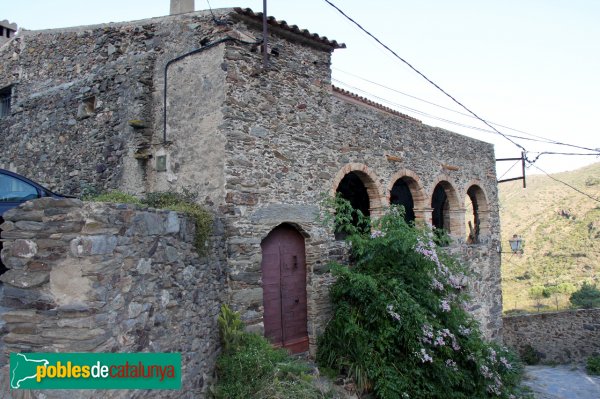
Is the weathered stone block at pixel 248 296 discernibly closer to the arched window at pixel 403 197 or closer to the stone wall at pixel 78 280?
the stone wall at pixel 78 280

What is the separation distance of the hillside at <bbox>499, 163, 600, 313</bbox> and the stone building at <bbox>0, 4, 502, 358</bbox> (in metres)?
14.2

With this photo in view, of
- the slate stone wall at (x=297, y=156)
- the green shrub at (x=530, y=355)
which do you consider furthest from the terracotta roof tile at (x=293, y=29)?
the green shrub at (x=530, y=355)

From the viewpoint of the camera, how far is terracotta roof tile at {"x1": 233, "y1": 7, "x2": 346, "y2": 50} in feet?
20.2

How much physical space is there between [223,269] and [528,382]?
32.6 feet

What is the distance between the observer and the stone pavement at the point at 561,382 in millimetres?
10383

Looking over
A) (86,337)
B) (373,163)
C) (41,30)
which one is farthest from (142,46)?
(86,337)

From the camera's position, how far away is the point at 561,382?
38.2ft

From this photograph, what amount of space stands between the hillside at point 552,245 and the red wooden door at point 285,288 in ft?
46.9

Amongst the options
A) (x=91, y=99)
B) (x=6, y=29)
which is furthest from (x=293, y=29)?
(x=6, y=29)

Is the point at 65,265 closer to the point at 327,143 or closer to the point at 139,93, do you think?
the point at 139,93

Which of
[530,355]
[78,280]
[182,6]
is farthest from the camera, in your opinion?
[530,355]

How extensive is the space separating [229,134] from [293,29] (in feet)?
7.21

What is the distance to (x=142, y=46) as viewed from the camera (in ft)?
23.5

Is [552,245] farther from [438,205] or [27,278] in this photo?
[27,278]
